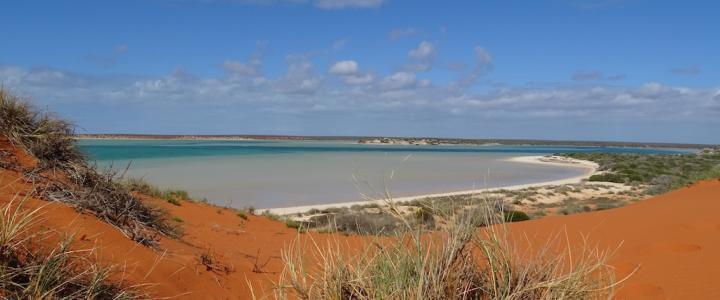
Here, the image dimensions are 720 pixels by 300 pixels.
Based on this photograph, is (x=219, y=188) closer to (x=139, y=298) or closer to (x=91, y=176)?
(x=91, y=176)

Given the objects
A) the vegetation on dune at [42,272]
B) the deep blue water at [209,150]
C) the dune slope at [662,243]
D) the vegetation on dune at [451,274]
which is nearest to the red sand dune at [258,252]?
the dune slope at [662,243]

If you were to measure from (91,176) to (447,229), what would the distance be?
533 cm

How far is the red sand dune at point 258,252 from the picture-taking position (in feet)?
16.6

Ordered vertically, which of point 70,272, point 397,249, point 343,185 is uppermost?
point 397,249

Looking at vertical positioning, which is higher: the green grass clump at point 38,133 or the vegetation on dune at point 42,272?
the green grass clump at point 38,133

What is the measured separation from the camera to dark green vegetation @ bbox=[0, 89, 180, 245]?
5.96 metres

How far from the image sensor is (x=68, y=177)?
6.64m

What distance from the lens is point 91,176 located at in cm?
693

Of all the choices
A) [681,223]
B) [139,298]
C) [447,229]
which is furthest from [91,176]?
[681,223]

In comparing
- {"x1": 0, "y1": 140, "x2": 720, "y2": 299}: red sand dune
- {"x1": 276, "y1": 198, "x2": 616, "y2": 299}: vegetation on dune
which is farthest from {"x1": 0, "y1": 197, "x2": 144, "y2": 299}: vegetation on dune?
{"x1": 276, "y1": 198, "x2": 616, "y2": 299}: vegetation on dune

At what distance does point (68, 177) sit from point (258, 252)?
2.63 meters

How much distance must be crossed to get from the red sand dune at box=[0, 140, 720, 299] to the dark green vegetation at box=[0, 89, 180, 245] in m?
0.20

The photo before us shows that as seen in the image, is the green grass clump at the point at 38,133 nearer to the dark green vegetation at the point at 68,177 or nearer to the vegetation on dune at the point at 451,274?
the dark green vegetation at the point at 68,177

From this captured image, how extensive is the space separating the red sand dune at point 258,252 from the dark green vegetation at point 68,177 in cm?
20
